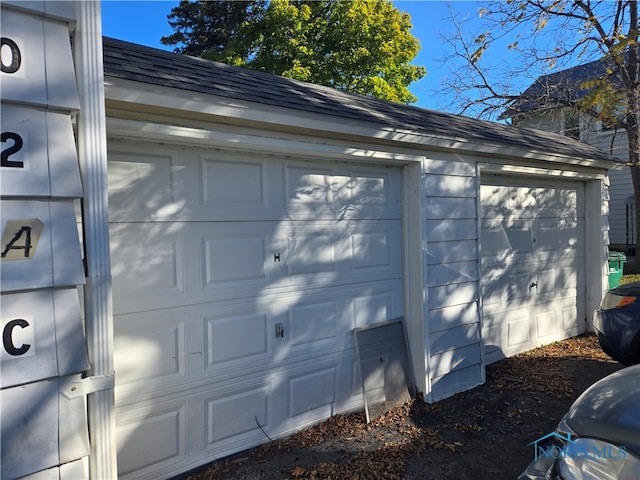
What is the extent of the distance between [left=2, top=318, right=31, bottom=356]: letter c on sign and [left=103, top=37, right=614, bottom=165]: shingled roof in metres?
1.70

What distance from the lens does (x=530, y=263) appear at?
6082mm

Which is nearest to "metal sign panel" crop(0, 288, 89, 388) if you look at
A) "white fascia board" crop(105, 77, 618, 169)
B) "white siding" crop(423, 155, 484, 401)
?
"white fascia board" crop(105, 77, 618, 169)

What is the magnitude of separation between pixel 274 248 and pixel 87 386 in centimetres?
220

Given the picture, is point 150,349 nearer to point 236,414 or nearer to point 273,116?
point 236,414

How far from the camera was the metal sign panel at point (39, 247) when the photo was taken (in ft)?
4.73

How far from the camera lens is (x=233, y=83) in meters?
3.53

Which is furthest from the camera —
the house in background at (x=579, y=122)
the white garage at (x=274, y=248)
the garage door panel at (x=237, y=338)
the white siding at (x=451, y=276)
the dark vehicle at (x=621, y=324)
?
the house in background at (x=579, y=122)

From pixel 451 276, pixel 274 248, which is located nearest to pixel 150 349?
pixel 274 248

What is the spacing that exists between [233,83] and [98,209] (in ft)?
7.07

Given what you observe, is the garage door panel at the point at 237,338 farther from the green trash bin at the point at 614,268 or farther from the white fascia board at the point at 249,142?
the green trash bin at the point at 614,268

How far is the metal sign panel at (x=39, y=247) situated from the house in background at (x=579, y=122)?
26.9 ft

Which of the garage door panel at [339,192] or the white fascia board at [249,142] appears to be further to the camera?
the garage door panel at [339,192]

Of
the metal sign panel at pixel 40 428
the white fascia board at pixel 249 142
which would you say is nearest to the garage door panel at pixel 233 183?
the white fascia board at pixel 249 142

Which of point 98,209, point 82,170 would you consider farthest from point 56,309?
point 82,170
